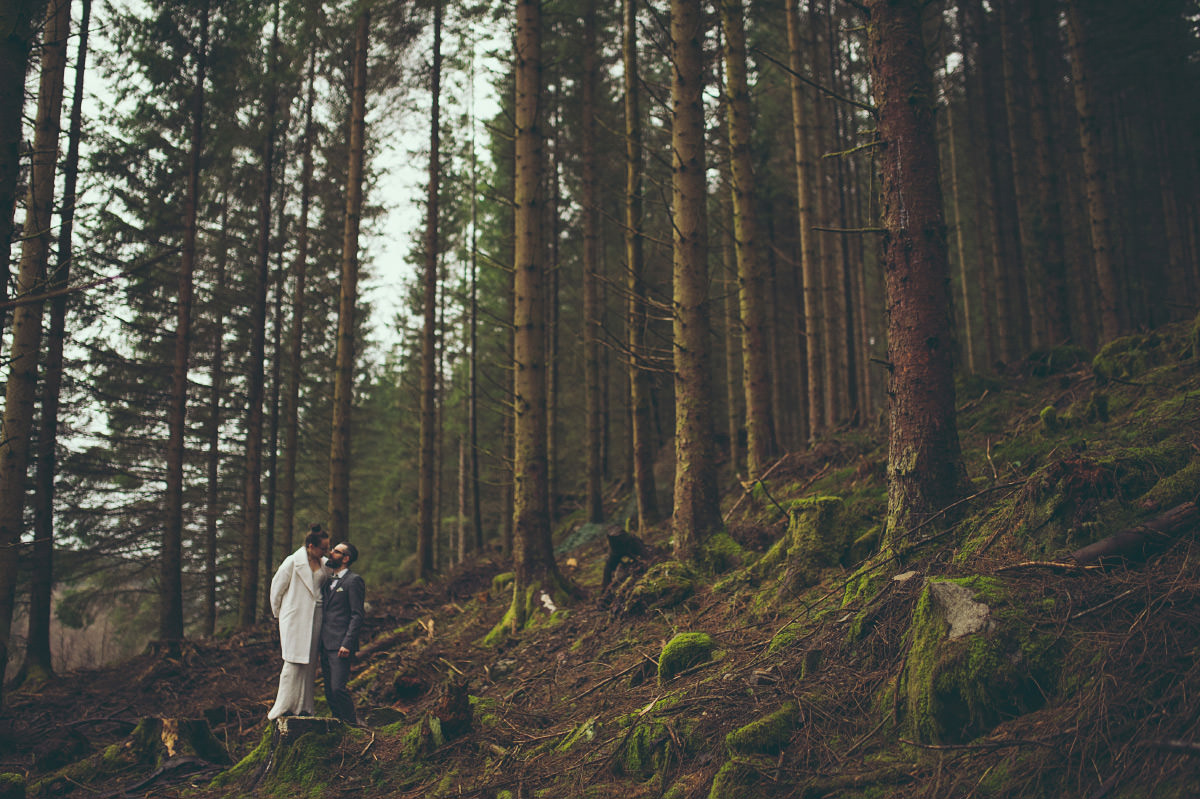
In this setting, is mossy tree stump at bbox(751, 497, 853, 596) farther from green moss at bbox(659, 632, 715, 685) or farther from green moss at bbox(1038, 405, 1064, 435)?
green moss at bbox(1038, 405, 1064, 435)

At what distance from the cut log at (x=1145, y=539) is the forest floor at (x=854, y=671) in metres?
0.02

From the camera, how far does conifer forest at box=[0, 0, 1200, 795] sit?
717cm

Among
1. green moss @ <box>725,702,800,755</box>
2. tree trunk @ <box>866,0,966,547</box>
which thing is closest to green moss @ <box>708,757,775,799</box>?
green moss @ <box>725,702,800,755</box>

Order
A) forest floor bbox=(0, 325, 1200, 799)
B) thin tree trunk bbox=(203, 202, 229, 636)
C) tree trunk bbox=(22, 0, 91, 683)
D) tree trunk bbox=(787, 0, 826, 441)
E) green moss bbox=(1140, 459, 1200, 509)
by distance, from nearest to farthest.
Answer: forest floor bbox=(0, 325, 1200, 799)
green moss bbox=(1140, 459, 1200, 509)
tree trunk bbox=(22, 0, 91, 683)
tree trunk bbox=(787, 0, 826, 441)
thin tree trunk bbox=(203, 202, 229, 636)

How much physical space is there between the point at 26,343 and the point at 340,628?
5.83 m

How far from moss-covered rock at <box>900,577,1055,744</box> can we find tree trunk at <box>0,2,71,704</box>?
799 centimetres

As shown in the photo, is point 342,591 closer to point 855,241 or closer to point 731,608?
point 731,608

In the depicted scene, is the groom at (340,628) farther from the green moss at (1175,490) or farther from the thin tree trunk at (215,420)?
the thin tree trunk at (215,420)

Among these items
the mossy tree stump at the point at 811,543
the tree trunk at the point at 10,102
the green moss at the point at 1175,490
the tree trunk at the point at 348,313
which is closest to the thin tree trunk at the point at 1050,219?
the mossy tree stump at the point at 811,543

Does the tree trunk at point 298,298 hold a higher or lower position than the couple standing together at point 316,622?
higher

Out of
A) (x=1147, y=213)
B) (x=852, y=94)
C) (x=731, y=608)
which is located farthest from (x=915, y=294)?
(x=1147, y=213)

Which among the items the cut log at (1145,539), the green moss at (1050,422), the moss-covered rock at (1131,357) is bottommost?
the cut log at (1145,539)

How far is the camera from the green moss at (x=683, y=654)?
209 inches

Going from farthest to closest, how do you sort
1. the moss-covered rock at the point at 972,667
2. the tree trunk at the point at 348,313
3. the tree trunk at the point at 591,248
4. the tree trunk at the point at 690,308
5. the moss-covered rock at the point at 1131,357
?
the tree trunk at the point at 591,248 → the tree trunk at the point at 348,313 → the tree trunk at the point at 690,308 → the moss-covered rock at the point at 1131,357 → the moss-covered rock at the point at 972,667
